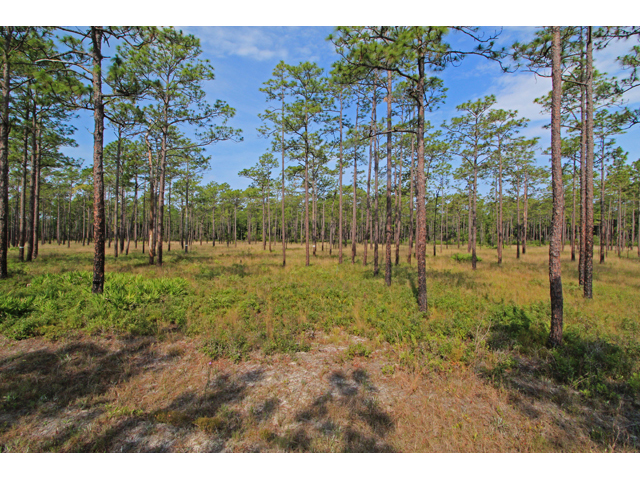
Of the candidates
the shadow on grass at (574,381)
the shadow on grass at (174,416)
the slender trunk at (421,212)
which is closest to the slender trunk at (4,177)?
the shadow on grass at (174,416)

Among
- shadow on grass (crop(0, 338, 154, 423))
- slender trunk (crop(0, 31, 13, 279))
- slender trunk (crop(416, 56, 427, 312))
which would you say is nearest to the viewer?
shadow on grass (crop(0, 338, 154, 423))

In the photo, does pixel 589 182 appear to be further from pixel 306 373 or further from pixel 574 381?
pixel 306 373

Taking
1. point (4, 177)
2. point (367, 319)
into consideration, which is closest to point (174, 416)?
point (367, 319)

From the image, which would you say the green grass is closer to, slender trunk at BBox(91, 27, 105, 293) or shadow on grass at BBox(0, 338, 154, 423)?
slender trunk at BBox(91, 27, 105, 293)

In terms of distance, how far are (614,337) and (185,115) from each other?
22022 millimetres

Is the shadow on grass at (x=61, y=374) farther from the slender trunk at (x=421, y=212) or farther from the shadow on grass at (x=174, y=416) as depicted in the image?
the slender trunk at (x=421, y=212)

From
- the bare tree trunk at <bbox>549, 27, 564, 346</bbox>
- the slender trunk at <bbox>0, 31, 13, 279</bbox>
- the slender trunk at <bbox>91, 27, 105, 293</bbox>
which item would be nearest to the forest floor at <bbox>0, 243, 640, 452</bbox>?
the bare tree trunk at <bbox>549, 27, 564, 346</bbox>

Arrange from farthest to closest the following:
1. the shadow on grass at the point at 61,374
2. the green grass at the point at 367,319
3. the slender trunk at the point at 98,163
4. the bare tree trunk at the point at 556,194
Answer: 1. the slender trunk at the point at 98,163
2. the bare tree trunk at the point at 556,194
3. the green grass at the point at 367,319
4. the shadow on grass at the point at 61,374

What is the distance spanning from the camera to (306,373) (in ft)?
16.1

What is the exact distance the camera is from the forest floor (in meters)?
3.26

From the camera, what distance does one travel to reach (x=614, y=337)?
5922 millimetres

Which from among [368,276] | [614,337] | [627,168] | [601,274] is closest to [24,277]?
[368,276]

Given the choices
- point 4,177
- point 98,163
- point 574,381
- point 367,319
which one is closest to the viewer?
point 574,381

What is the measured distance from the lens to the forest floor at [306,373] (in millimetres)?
3258
